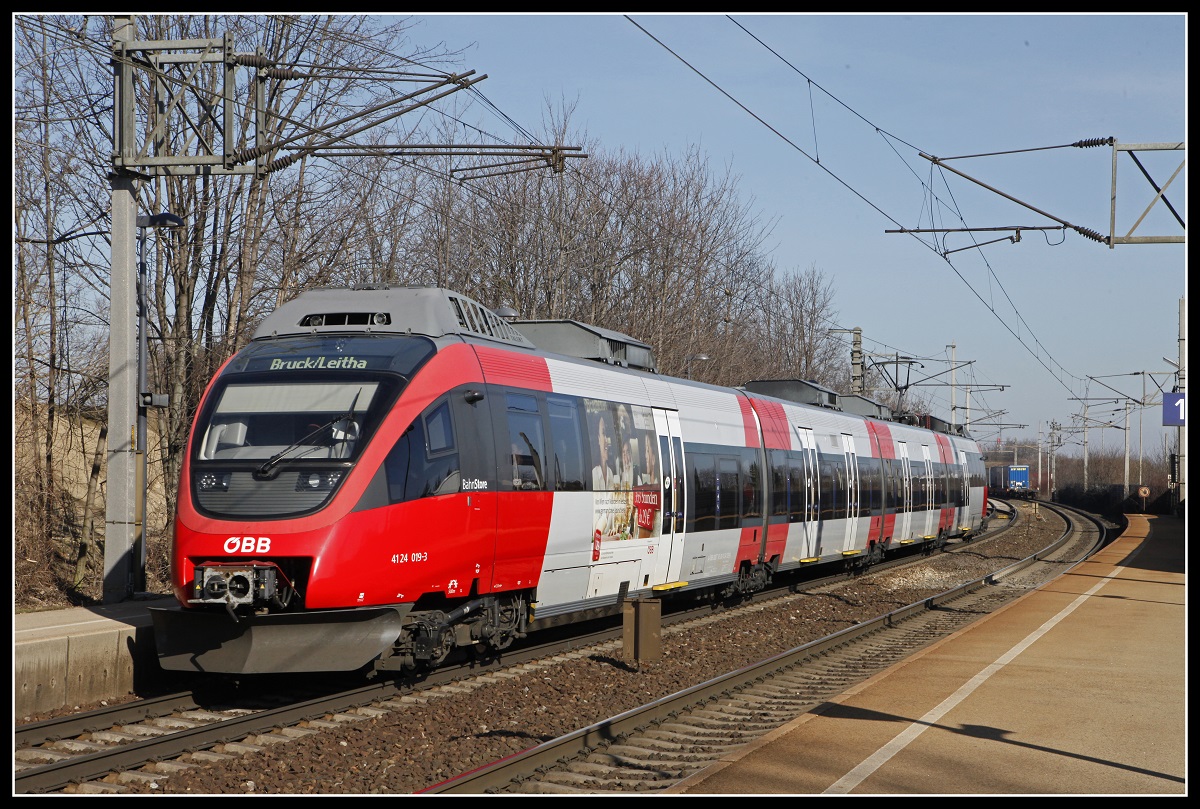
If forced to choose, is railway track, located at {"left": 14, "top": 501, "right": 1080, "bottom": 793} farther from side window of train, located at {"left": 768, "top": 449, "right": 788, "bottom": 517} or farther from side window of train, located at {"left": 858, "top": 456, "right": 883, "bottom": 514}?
side window of train, located at {"left": 858, "top": 456, "right": 883, "bottom": 514}

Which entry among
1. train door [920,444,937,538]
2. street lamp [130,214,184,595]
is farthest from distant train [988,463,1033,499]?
street lamp [130,214,184,595]

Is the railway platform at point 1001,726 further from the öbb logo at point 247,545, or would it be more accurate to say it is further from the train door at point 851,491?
the train door at point 851,491

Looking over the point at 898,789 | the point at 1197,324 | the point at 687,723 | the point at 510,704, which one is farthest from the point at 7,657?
the point at 1197,324

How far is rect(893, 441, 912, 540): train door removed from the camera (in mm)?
30922

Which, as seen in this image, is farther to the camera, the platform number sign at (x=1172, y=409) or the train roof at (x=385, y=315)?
the platform number sign at (x=1172, y=409)

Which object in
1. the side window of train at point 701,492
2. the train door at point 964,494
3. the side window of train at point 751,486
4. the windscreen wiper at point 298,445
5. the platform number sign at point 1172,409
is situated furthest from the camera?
the train door at point 964,494

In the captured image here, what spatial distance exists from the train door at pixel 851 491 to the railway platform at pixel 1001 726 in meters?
8.79

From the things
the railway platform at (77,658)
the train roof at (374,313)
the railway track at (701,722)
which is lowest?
the railway track at (701,722)

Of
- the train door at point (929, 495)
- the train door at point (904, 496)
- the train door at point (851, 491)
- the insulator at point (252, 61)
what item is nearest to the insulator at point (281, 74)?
the insulator at point (252, 61)

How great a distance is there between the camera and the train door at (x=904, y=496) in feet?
101

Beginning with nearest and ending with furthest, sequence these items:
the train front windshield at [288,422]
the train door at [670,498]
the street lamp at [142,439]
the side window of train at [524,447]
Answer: the train front windshield at [288,422], the side window of train at [524,447], the street lamp at [142,439], the train door at [670,498]

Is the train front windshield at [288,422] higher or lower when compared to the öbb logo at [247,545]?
higher

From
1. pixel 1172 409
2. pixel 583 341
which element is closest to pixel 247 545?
pixel 583 341
